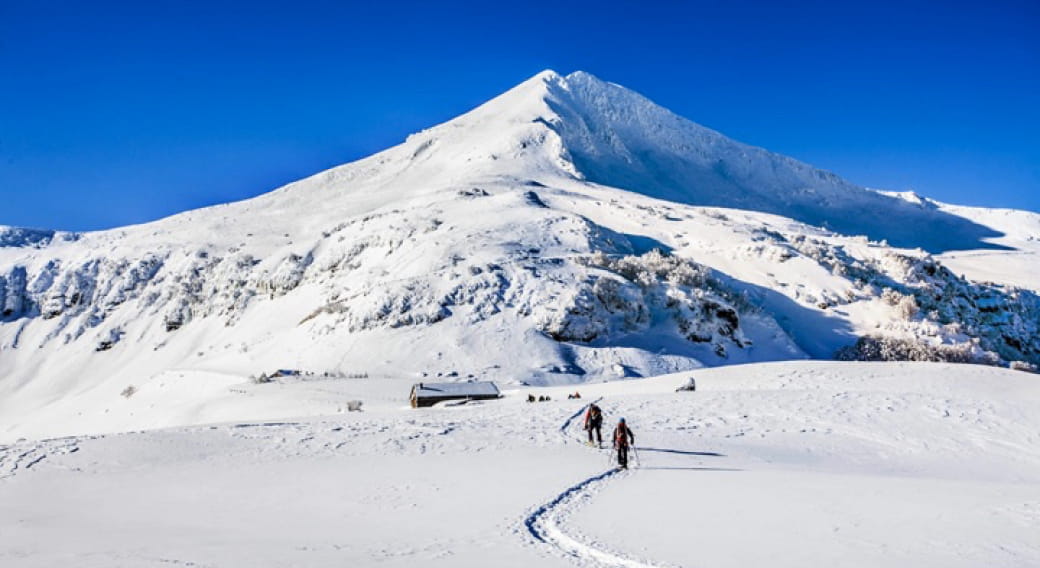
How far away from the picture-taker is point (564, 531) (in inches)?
449

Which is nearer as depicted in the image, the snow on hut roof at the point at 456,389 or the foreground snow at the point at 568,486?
the foreground snow at the point at 568,486

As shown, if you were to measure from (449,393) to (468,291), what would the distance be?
17.8m

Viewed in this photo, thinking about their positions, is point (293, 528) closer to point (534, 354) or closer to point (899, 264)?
point (534, 354)

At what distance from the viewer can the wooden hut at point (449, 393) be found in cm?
3241

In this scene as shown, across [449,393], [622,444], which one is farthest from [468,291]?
[622,444]

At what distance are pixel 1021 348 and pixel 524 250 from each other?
38.5 m

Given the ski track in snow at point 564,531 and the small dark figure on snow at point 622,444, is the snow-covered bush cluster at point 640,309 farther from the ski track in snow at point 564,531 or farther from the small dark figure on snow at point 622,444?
the ski track in snow at point 564,531

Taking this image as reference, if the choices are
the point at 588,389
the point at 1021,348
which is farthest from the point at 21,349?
the point at 1021,348

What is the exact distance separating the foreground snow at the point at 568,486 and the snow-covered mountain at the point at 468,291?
18.2 m

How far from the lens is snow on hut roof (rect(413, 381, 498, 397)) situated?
1293 inches

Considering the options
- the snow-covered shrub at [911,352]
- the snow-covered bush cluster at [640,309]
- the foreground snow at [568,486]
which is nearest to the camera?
the foreground snow at [568,486]

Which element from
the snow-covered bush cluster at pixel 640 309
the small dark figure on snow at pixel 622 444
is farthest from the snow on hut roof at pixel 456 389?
the small dark figure on snow at pixel 622 444

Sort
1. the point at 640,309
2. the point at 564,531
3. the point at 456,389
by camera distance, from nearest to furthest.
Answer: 1. the point at 564,531
2. the point at 456,389
3. the point at 640,309

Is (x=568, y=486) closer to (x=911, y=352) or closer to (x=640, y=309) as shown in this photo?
(x=640, y=309)
